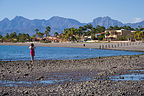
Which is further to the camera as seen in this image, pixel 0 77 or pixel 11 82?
pixel 0 77

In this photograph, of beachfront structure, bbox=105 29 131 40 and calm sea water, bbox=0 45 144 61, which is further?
beachfront structure, bbox=105 29 131 40

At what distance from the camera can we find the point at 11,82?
49.7ft

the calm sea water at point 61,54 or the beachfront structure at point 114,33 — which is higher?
the beachfront structure at point 114,33

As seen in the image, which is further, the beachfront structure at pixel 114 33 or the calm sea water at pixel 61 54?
the beachfront structure at pixel 114 33

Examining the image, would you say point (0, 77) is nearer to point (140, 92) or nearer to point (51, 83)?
point (51, 83)

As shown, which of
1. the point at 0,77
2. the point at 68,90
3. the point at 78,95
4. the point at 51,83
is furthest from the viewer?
the point at 0,77

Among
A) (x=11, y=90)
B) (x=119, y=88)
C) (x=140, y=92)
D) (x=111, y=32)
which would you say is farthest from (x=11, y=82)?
(x=111, y=32)

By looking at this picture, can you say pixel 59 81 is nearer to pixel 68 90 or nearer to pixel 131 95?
pixel 68 90

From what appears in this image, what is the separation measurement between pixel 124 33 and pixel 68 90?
168787mm

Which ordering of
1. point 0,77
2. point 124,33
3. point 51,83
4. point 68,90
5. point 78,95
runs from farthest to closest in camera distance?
point 124,33
point 0,77
point 51,83
point 68,90
point 78,95

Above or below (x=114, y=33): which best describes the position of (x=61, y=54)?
below

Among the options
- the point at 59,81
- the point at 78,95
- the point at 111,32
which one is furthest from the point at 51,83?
the point at 111,32

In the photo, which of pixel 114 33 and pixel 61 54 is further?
pixel 114 33

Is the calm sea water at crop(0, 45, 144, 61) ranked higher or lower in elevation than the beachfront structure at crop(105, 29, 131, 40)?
lower
